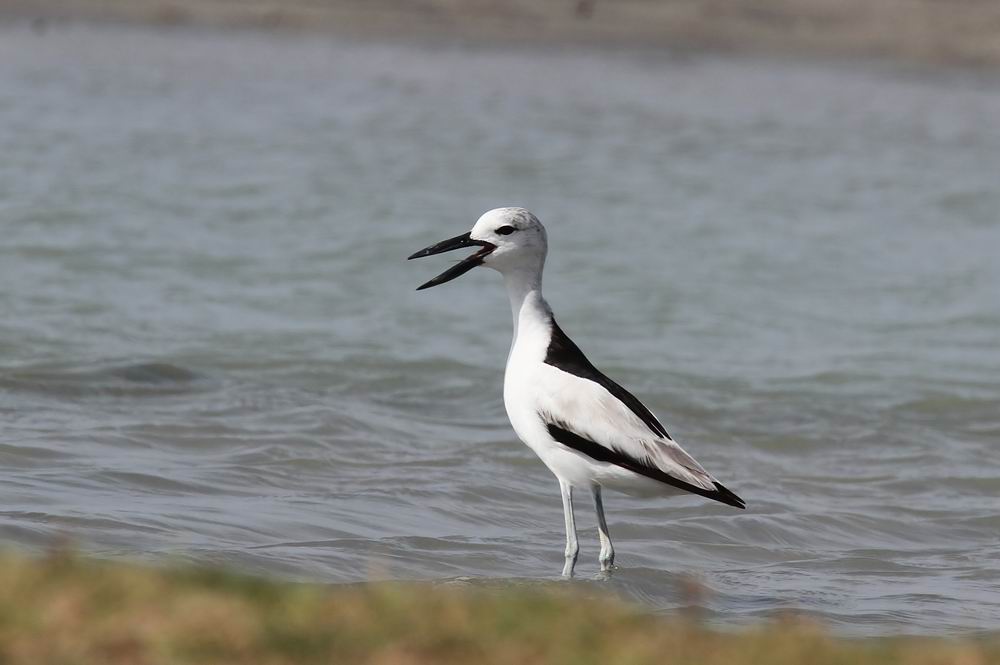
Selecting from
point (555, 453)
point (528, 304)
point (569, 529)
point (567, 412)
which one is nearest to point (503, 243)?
point (528, 304)

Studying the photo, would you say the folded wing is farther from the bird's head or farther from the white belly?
the bird's head

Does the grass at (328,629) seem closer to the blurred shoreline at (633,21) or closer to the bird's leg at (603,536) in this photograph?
the bird's leg at (603,536)

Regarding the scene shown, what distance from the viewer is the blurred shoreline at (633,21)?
28.9 meters

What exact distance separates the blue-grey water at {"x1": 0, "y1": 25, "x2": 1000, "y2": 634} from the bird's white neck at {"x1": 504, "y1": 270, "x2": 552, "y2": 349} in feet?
3.45

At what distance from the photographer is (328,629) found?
13.6 ft

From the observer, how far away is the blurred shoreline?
94.8ft

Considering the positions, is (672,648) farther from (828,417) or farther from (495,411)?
(828,417)

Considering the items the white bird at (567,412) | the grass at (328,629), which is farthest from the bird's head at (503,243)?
the grass at (328,629)

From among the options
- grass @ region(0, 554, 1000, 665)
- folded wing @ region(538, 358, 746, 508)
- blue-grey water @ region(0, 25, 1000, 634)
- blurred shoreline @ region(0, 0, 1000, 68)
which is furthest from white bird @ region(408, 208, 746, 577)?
blurred shoreline @ region(0, 0, 1000, 68)

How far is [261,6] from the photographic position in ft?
98.0


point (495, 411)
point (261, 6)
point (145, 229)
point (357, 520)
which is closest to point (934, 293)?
point (495, 411)

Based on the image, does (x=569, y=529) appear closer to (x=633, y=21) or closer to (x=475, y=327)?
(x=475, y=327)

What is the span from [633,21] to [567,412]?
2360 cm

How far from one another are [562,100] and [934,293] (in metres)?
11.8
